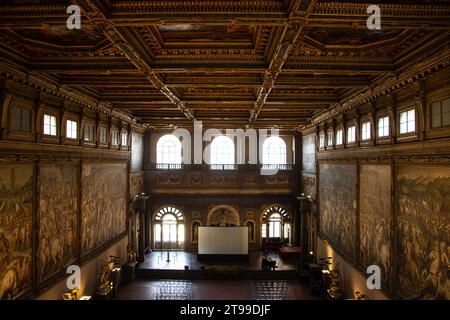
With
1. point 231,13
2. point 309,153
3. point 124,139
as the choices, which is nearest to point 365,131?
point 231,13

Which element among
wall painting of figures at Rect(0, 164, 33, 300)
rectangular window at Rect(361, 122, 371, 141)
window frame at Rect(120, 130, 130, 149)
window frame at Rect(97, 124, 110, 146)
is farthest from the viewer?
window frame at Rect(120, 130, 130, 149)

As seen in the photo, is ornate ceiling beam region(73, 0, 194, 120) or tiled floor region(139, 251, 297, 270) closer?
ornate ceiling beam region(73, 0, 194, 120)

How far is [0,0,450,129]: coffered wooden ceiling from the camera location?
5.63 meters

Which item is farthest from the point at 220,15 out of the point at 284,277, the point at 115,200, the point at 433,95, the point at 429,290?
the point at 284,277

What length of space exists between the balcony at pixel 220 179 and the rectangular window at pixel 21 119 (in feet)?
47.1

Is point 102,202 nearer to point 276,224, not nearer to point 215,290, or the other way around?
point 215,290

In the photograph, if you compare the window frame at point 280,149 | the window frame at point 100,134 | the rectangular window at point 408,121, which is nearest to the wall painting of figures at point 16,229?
the window frame at point 100,134

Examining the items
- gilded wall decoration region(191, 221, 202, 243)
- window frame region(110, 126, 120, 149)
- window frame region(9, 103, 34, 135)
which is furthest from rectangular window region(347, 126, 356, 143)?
gilded wall decoration region(191, 221, 202, 243)

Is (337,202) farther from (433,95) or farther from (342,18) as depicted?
(342,18)

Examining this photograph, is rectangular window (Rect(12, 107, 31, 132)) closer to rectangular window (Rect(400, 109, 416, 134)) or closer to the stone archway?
rectangular window (Rect(400, 109, 416, 134))

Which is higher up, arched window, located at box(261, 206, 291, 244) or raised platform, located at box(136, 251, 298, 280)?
arched window, located at box(261, 206, 291, 244)

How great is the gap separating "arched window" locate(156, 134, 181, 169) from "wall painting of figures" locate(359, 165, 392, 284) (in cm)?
1503

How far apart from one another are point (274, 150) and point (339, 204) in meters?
10.6

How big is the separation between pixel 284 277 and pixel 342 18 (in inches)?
682
